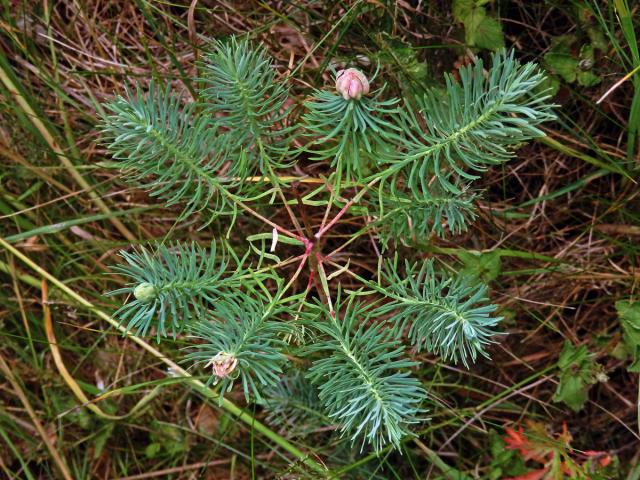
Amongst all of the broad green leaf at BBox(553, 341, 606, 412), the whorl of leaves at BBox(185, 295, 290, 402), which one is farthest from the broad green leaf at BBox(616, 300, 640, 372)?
the whorl of leaves at BBox(185, 295, 290, 402)

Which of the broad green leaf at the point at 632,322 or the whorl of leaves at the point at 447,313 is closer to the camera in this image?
the whorl of leaves at the point at 447,313

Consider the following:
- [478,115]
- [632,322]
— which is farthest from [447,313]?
[632,322]

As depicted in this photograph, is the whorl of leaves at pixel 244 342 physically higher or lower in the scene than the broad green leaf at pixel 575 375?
higher

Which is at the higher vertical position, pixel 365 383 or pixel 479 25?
pixel 479 25

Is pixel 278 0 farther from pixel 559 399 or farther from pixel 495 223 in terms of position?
pixel 559 399

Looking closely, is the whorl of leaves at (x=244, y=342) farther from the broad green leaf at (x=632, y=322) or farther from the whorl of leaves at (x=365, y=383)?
the broad green leaf at (x=632, y=322)

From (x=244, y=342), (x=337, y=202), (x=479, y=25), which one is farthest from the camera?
(x=479, y=25)

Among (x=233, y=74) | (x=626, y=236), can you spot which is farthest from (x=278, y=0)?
(x=626, y=236)

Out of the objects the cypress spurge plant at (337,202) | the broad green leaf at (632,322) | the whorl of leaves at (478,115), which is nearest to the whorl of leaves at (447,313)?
the cypress spurge plant at (337,202)

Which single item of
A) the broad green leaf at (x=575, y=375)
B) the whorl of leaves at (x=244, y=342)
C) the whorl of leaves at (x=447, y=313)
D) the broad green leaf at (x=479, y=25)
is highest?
the broad green leaf at (x=479, y=25)

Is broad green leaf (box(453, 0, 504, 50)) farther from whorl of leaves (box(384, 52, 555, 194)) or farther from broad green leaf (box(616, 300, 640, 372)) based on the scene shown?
broad green leaf (box(616, 300, 640, 372))

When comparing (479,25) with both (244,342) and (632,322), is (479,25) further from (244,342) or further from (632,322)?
(244,342)
